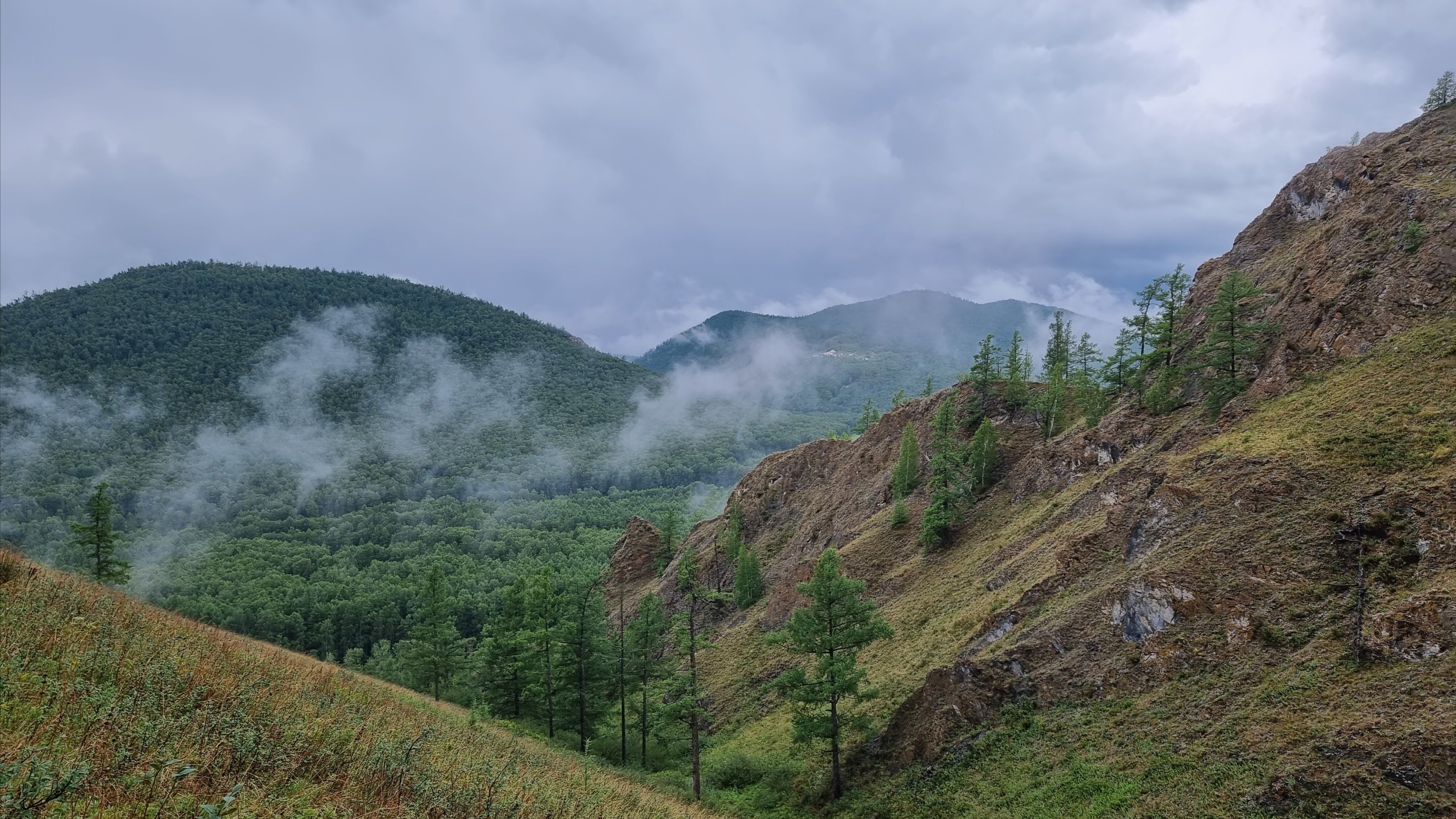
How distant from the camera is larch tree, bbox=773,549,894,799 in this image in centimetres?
2444

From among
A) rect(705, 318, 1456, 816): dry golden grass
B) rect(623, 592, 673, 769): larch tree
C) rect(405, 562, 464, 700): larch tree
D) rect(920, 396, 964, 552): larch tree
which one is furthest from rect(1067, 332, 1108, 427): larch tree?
rect(405, 562, 464, 700): larch tree

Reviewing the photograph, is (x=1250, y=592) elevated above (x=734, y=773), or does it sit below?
above

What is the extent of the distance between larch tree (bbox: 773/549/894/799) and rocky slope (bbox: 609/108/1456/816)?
2.57m

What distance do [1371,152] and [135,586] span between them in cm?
15136

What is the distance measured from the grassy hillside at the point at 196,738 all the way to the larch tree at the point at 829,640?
1120 centimetres

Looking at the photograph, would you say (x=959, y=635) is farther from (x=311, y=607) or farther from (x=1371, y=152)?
(x=311, y=607)

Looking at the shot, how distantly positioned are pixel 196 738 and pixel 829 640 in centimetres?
2103

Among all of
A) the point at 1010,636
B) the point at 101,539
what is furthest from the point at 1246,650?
the point at 101,539

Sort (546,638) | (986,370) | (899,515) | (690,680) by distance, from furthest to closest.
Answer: (986,370) < (899,515) < (546,638) < (690,680)

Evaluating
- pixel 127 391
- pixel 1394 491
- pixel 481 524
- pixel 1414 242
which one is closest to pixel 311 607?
pixel 481 524

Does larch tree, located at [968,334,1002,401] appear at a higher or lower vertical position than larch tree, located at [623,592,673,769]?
higher

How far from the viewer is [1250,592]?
20188 mm

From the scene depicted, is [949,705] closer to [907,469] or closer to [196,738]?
[196,738]

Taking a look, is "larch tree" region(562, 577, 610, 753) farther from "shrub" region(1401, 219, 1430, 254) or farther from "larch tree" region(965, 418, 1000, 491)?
"shrub" region(1401, 219, 1430, 254)
